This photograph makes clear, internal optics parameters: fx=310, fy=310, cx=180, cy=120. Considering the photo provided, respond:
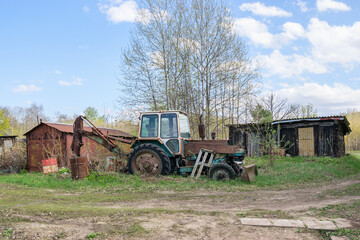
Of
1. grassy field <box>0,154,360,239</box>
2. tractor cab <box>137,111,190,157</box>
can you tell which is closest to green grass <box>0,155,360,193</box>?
grassy field <box>0,154,360,239</box>

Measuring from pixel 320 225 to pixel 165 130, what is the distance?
656 cm

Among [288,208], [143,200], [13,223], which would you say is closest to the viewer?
[13,223]

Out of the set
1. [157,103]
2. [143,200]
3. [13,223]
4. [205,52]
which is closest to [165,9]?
[205,52]

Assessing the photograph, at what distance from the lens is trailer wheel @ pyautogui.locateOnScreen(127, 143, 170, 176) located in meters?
10.5

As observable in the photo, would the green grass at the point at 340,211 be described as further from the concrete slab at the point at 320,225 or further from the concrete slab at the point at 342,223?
the concrete slab at the point at 320,225

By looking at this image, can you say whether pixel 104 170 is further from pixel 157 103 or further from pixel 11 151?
pixel 157 103

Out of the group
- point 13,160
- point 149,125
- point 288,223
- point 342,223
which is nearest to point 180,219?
point 288,223

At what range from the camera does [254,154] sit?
2156cm

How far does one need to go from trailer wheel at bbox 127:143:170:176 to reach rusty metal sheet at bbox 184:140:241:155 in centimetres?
92

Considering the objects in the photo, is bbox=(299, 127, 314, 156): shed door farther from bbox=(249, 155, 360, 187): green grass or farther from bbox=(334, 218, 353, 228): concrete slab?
bbox=(334, 218, 353, 228): concrete slab

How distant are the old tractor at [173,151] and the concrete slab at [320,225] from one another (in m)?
4.78

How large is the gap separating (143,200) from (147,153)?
3335 mm

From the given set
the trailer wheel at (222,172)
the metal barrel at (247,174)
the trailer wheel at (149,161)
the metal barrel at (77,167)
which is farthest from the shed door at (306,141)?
the metal barrel at (77,167)

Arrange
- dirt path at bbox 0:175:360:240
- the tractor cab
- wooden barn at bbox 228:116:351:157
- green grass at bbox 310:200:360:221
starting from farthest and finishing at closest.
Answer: wooden barn at bbox 228:116:351:157 < the tractor cab < green grass at bbox 310:200:360:221 < dirt path at bbox 0:175:360:240
